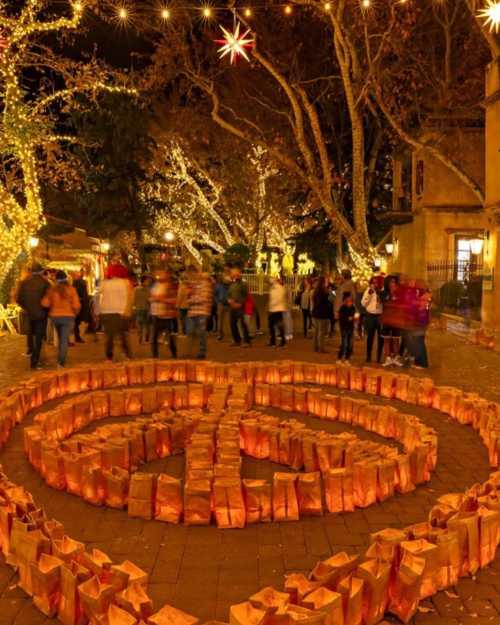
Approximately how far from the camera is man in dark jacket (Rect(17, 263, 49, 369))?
1290 cm

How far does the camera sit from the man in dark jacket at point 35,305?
12898mm

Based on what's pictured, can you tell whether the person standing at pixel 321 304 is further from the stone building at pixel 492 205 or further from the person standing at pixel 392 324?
the stone building at pixel 492 205

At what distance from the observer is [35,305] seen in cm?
1294

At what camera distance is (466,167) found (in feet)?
97.0

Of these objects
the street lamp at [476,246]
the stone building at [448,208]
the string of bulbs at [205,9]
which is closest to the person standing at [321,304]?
the string of bulbs at [205,9]

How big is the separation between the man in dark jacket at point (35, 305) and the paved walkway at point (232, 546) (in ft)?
18.0

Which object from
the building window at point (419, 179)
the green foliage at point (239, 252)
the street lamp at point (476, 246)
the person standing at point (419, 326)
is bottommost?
the person standing at point (419, 326)

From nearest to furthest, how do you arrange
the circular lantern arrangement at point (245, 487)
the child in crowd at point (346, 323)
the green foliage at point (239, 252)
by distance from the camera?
the circular lantern arrangement at point (245, 487) → the child in crowd at point (346, 323) → the green foliage at point (239, 252)

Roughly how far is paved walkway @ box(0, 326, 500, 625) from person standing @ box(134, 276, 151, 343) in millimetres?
9271

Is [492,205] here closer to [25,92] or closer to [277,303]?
[277,303]

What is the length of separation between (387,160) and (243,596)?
36189 mm

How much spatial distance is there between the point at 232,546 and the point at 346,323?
897 centimetres

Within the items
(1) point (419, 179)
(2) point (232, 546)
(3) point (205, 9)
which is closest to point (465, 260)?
(1) point (419, 179)

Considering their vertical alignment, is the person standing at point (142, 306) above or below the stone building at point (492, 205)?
below
